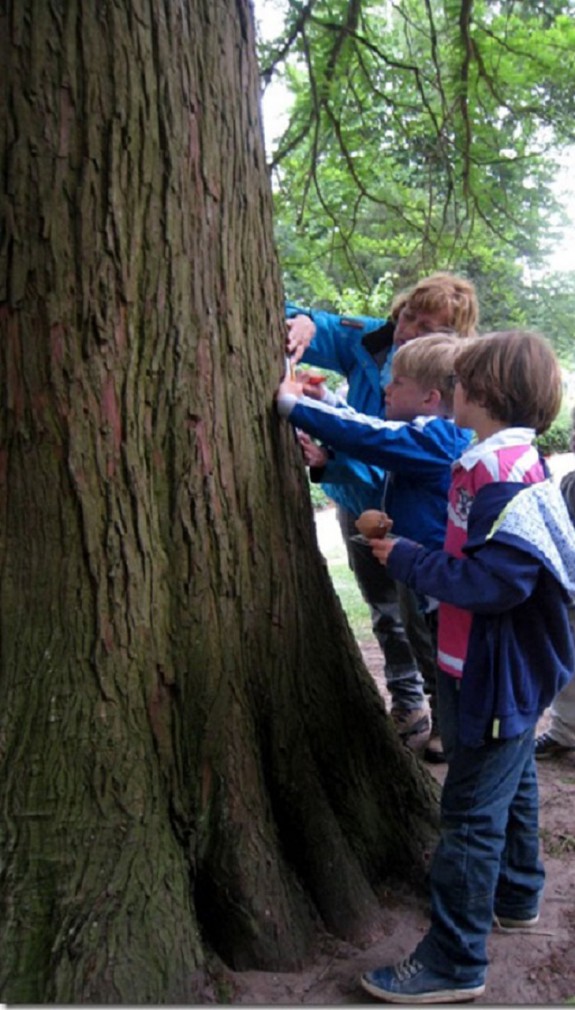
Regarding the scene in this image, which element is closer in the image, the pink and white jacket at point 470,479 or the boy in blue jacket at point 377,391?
the pink and white jacket at point 470,479

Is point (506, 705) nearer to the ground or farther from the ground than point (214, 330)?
nearer to the ground

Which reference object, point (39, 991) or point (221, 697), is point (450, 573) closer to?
point (221, 697)

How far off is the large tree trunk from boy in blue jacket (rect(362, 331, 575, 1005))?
36cm

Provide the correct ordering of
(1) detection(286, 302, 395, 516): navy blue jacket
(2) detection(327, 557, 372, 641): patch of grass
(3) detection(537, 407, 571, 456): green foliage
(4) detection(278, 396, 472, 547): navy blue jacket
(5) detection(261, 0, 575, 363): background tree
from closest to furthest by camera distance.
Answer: (4) detection(278, 396, 472, 547): navy blue jacket
(1) detection(286, 302, 395, 516): navy blue jacket
(5) detection(261, 0, 575, 363): background tree
(2) detection(327, 557, 372, 641): patch of grass
(3) detection(537, 407, 571, 456): green foliage

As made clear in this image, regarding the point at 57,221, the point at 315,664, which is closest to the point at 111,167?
the point at 57,221

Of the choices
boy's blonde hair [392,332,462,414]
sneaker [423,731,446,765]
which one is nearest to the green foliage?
sneaker [423,731,446,765]

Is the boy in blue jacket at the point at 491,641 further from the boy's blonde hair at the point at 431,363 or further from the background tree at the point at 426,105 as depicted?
the background tree at the point at 426,105

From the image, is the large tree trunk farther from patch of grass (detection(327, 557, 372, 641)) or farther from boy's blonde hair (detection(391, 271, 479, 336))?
patch of grass (detection(327, 557, 372, 641))

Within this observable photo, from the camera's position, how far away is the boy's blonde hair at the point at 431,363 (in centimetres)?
272

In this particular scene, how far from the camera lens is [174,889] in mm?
2227

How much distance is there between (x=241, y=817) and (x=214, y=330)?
1260 millimetres

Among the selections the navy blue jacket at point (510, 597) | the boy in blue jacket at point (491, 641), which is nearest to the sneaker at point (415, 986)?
the boy in blue jacket at point (491, 641)

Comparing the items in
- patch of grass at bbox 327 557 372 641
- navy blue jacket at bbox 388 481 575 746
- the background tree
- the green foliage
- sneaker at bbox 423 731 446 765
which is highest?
the background tree

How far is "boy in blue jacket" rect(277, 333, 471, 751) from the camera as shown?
2.51m
